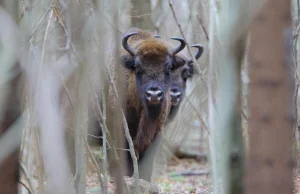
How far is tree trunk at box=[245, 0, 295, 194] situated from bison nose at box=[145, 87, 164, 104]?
5253mm

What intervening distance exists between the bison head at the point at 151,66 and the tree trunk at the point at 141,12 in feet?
6.09

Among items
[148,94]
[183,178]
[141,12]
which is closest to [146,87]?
[148,94]

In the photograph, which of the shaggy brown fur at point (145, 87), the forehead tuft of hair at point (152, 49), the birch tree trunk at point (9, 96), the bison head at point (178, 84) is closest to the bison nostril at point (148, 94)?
the shaggy brown fur at point (145, 87)

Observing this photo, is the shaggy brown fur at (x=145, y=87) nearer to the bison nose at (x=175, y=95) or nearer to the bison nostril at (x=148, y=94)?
the bison nostril at (x=148, y=94)

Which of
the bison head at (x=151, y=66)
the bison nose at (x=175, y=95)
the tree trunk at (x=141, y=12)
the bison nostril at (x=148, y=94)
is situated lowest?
the bison nose at (x=175, y=95)

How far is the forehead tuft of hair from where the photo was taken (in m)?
8.52

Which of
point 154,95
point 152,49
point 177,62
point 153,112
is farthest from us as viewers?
point 177,62

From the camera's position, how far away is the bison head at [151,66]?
8.26 m

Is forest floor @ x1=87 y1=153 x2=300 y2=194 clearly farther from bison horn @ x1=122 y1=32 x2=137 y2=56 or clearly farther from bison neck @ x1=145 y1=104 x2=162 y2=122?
bison horn @ x1=122 y1=32 x2=137 y2=56

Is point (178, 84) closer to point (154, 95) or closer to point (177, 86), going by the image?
point (177, 86)

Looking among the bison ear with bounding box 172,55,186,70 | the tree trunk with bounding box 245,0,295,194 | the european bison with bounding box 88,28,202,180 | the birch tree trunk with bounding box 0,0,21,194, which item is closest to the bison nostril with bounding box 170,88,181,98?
the european bison with bounding box 88,28,202,180

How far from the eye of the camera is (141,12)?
10.7 m

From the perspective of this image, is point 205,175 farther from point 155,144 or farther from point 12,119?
point 12,119

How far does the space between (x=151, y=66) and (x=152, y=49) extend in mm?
269
